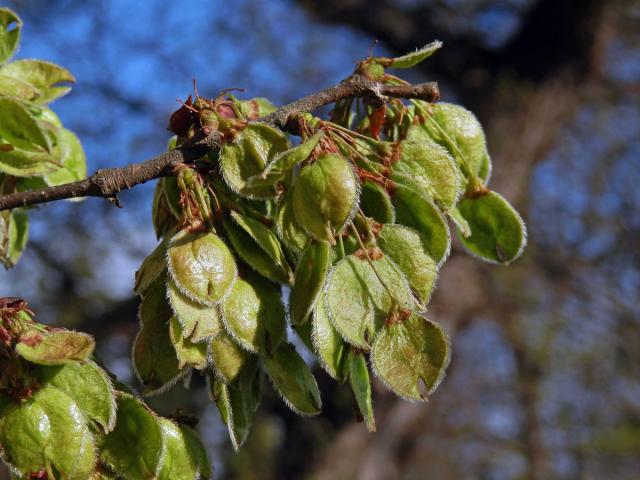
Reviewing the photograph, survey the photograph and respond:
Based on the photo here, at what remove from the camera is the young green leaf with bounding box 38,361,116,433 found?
889 mm

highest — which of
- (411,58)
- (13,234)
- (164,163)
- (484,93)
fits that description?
(411,58)

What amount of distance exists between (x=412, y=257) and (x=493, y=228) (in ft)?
0.85

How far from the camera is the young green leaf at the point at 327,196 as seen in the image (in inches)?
33.5

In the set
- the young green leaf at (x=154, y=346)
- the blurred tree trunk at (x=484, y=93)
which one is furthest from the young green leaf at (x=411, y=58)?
the blurred tree trunk at (x=484, y=93)

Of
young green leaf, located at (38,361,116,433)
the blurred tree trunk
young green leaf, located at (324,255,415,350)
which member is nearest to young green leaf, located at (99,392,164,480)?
young green leaf, located at (38,361,116,433)

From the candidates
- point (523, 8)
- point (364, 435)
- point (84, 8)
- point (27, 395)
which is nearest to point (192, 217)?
point (27, 395)

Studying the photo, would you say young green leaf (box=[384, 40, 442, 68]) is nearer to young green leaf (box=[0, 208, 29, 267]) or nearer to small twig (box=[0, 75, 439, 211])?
small twig (box=[0, 75, 439, 211])

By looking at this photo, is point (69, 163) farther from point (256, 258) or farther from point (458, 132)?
point (458, 132)

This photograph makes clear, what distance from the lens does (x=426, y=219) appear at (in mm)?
938

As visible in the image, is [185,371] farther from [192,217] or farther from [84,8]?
[84,8]

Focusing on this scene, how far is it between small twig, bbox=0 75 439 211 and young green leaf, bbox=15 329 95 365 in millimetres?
184

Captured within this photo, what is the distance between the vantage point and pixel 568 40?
16.0 feet

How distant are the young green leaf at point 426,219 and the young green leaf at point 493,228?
19cm

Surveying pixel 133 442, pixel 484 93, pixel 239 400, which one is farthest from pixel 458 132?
pixel 484 93
